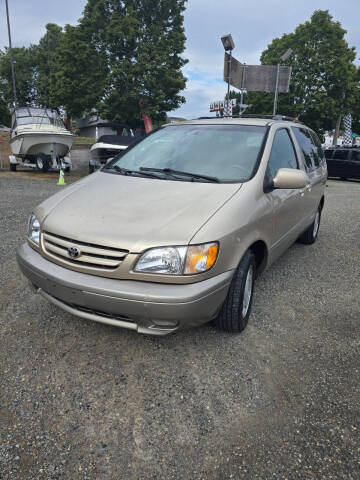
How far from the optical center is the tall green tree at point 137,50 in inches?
897

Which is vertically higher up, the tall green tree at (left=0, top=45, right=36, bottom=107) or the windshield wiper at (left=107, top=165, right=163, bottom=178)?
the tall green tree at (left=0, top=45, right=36, bottom=107)

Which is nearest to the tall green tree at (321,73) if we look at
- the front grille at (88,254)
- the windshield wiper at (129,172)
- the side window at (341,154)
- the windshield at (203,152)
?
the side window at (341,154)

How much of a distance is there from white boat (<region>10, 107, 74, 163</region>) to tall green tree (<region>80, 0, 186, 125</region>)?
33.4 feet

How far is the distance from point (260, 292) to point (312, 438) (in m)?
1.85

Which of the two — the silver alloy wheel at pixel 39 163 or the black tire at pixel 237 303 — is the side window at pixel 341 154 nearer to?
the silver alloy wheel at pixel 39 163

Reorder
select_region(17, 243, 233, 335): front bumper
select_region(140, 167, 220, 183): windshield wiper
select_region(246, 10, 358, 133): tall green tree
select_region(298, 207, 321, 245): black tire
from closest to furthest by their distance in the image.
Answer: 1. select_region(17, 243, 233, 335): front bumper
2. select_region(140, 167, 220, 183): windshield wiper
3. select_region(298, 207, 321, 245): black tire
4. select_region(246, 10, 358, 133): tall green tree

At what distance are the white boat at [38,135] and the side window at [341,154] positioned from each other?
1213 cm

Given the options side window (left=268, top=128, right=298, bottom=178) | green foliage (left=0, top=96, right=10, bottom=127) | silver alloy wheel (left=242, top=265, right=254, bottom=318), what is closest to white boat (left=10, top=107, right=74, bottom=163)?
side window (left=268, top=128, right=298, bottom=178)

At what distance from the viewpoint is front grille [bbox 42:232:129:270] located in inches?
86.2

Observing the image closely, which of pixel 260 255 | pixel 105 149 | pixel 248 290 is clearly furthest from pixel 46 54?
pixel 248 290

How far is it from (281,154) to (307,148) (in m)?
1.22

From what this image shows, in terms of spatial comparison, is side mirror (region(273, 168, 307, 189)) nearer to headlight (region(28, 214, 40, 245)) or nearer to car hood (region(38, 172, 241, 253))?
car hood (region(38, 172, 241, 253))

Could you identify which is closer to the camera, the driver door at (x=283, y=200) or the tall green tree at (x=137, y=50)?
the driver door at (x=283, y=200)

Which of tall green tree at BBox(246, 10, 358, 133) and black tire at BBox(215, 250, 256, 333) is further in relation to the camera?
tall green tree at BBox(246, 10, 358, 133)
